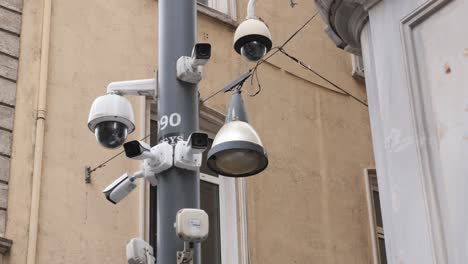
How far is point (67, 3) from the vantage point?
11602mm

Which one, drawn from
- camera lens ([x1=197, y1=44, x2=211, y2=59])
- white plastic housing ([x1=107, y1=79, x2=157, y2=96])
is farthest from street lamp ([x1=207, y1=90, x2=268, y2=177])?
white plastic housing ([x1=107, y1=79, x2=157, y2=96])

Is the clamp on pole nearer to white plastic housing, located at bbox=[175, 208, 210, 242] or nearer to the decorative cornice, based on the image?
white plastic housing, located at bbox=[175, 208, 210, 242]

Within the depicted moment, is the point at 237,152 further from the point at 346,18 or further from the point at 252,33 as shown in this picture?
the point at 346,18

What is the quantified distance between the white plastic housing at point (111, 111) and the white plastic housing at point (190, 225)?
1.21 metres

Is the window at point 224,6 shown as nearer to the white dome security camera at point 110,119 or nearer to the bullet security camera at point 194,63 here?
the white dome security camera at point 110,119

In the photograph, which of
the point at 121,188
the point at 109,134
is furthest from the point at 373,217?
the point at 109,134

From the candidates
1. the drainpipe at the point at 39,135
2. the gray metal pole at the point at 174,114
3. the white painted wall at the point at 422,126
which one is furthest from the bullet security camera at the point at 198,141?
the drainpipe at the point at 39,135

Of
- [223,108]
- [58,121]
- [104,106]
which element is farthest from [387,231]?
[223,108]

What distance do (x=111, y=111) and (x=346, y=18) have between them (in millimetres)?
2056

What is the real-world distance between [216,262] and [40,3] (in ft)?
13.3

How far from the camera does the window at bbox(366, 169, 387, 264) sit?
13594mm

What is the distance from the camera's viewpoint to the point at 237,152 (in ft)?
21.6

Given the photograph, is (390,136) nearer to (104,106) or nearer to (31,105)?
(104,106)

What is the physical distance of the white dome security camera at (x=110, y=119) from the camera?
7102 millimetres
